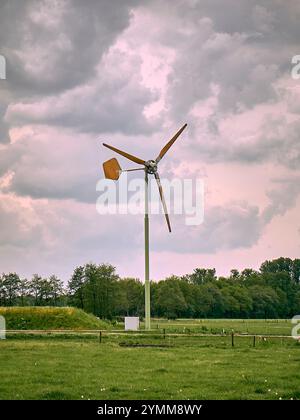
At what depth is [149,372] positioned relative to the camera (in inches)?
1020

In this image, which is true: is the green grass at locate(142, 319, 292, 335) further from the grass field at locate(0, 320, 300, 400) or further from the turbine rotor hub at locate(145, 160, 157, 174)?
the grass field at locate(0, 320, 300, 400)

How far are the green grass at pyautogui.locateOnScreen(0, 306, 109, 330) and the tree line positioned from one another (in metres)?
39.7

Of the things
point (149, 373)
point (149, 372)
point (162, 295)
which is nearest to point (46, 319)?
point (149, 372)

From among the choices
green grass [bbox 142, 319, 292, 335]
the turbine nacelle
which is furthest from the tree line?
the turbine nacelle

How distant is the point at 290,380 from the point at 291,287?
170 metres

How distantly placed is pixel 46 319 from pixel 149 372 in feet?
150

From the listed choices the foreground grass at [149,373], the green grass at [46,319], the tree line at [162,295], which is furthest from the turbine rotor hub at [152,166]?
the tree line at [162,295]

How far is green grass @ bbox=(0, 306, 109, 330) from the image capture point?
223 feet

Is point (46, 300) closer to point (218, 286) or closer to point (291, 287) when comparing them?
point (218, 286)

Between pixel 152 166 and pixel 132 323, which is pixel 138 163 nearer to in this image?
pixel 152 166

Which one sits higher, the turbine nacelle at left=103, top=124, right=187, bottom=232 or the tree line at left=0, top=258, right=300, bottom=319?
the turbine nacelle at left=103, top=124, right=187, bottom=232

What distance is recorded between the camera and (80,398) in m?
19.4

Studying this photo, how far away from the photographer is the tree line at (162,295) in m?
114

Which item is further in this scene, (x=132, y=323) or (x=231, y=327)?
(x=231, y=327)
